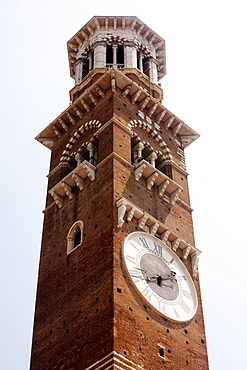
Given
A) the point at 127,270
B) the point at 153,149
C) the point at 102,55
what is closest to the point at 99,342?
the point at 127,270

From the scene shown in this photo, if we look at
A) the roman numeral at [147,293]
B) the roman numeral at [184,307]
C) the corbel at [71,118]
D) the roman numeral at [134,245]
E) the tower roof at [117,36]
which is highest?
the tower roof at [117,36]

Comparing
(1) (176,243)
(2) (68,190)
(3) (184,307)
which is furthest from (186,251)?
(2) (68,190)

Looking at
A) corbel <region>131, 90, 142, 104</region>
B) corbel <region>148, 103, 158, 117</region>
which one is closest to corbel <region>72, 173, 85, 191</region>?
corbel <region>131, 90, 142, 104</region>

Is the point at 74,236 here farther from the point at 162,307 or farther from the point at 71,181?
the point at 162,307

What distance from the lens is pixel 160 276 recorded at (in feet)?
65.3

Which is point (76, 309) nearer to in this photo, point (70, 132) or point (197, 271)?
point (197, 271)

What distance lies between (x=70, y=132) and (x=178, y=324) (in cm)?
913

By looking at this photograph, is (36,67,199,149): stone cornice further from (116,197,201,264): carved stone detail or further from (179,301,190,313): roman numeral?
(179,301,190,313): roman numeral

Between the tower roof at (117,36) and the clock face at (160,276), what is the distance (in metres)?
11.5

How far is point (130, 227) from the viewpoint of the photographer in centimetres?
2028

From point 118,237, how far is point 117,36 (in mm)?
12445

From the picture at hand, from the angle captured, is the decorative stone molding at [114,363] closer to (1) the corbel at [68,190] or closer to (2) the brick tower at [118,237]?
(2) the brick tower at [118,237]

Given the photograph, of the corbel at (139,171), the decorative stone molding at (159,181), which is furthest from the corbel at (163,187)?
the corbel at (139,171)

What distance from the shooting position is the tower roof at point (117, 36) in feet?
96.4
